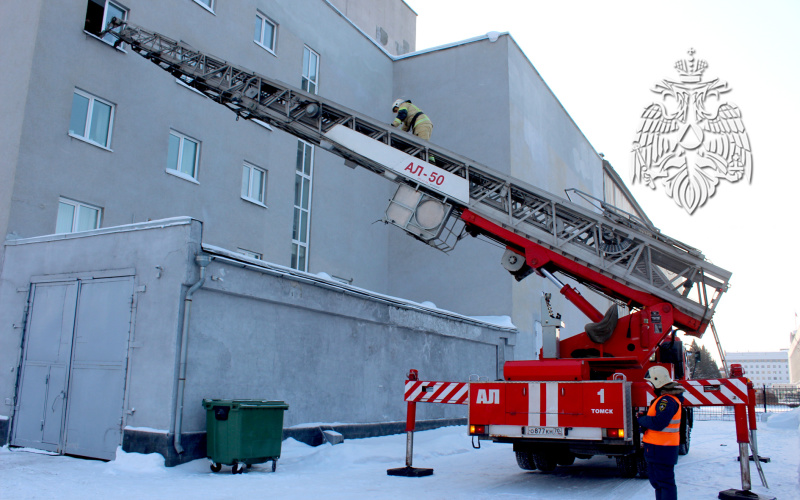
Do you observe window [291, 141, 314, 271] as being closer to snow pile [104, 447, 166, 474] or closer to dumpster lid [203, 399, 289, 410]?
dumpster lid [203, 399, 289, 410]

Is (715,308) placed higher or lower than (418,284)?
lower

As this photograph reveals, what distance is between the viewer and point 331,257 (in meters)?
22.5

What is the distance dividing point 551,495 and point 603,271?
3.31 m

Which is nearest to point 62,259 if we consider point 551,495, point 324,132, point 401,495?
point 324,132

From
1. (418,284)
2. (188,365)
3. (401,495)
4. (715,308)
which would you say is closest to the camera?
(401,495)

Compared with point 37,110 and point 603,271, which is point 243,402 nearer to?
point 603,271

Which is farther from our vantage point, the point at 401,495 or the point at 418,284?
the point at 418,284

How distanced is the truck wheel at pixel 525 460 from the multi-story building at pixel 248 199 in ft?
13.7

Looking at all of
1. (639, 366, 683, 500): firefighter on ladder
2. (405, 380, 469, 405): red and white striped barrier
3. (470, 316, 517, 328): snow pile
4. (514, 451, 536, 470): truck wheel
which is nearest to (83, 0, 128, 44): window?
(405, 380, 469, 405): red and white striped barrier

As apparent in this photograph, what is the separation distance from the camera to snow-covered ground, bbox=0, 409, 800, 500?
7.47 meters

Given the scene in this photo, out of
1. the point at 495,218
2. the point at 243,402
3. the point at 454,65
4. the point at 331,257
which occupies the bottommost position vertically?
the point at 243,402

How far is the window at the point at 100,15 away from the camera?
49.0 ft

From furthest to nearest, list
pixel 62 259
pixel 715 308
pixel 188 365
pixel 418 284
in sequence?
pixel 418 284 → pixel 62 259 → pixel 188 365 → pixel 715 308

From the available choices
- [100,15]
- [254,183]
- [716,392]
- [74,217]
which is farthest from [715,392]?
[100,15]
